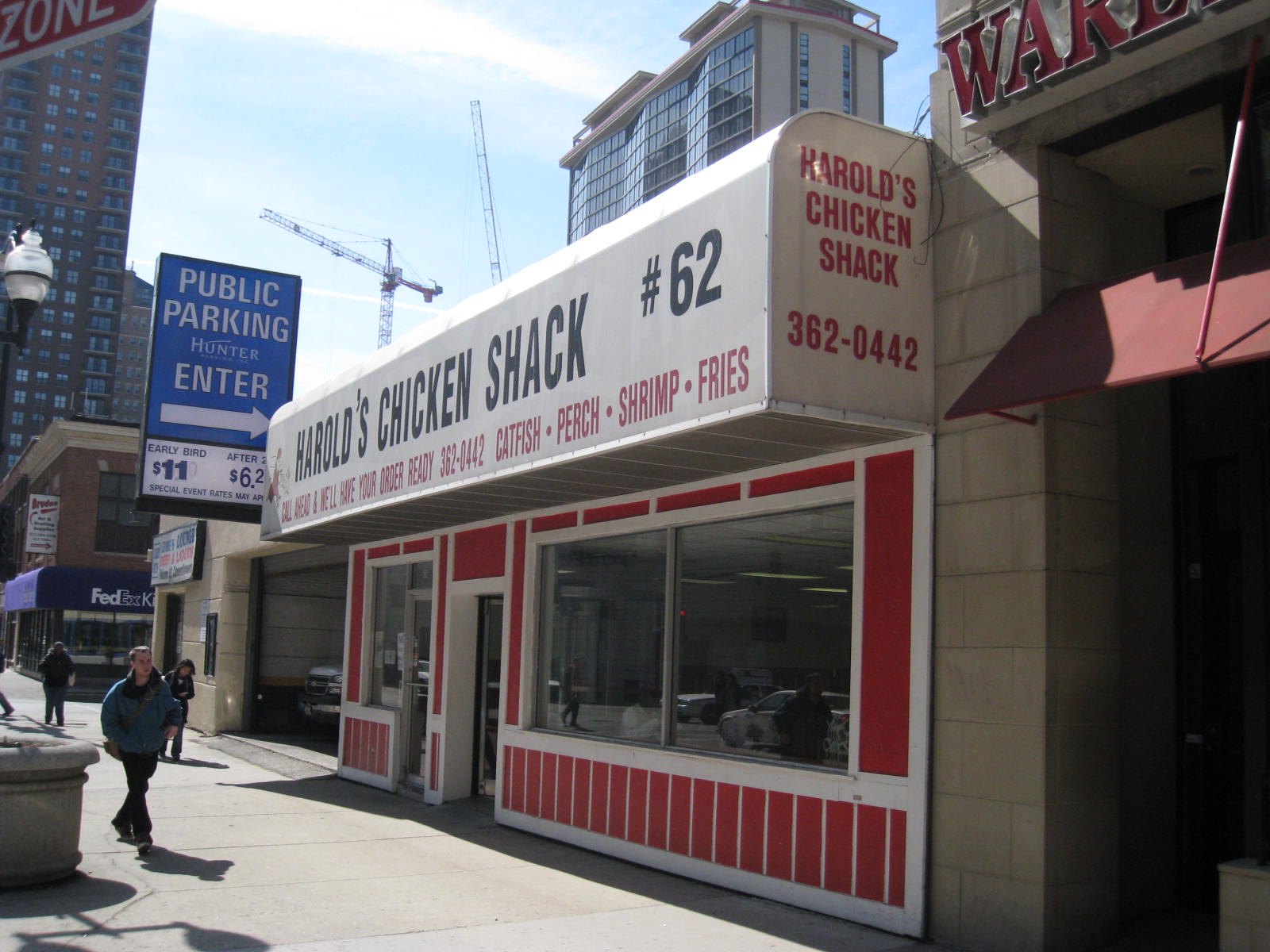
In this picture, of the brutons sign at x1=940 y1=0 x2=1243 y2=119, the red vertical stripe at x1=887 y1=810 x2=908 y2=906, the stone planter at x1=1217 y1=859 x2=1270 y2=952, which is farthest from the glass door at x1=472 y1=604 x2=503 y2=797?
the stone planter at x1=1217 y1=859 x2=1270 y2=952

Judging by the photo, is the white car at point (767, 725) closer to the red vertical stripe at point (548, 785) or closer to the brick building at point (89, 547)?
the red vertical stripe at point (548, 785)

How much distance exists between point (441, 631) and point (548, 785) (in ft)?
9.79

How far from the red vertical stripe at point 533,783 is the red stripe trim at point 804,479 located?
12.8ft

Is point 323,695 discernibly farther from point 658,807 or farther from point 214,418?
point 658,807

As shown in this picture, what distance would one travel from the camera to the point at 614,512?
9.93 meters

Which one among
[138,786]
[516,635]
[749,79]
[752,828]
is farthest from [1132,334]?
[749,79]

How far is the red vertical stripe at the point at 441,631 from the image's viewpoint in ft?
41.9

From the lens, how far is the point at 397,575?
14477 millimetres

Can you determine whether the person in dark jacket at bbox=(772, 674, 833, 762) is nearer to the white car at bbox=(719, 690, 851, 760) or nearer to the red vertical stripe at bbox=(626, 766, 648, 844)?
the white car at bbox=(719, 690, 851, 760)

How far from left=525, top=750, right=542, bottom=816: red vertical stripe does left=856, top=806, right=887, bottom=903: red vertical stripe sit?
14.1ft

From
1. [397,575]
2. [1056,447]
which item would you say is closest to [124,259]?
[397,575]

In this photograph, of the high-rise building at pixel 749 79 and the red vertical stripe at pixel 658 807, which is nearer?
the red vertical stripe at pixel 658 807

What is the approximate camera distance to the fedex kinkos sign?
3869cm

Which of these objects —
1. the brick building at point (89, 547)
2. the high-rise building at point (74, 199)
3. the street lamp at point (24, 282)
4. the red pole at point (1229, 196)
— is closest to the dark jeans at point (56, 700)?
the street lamp at point (24, 282)
